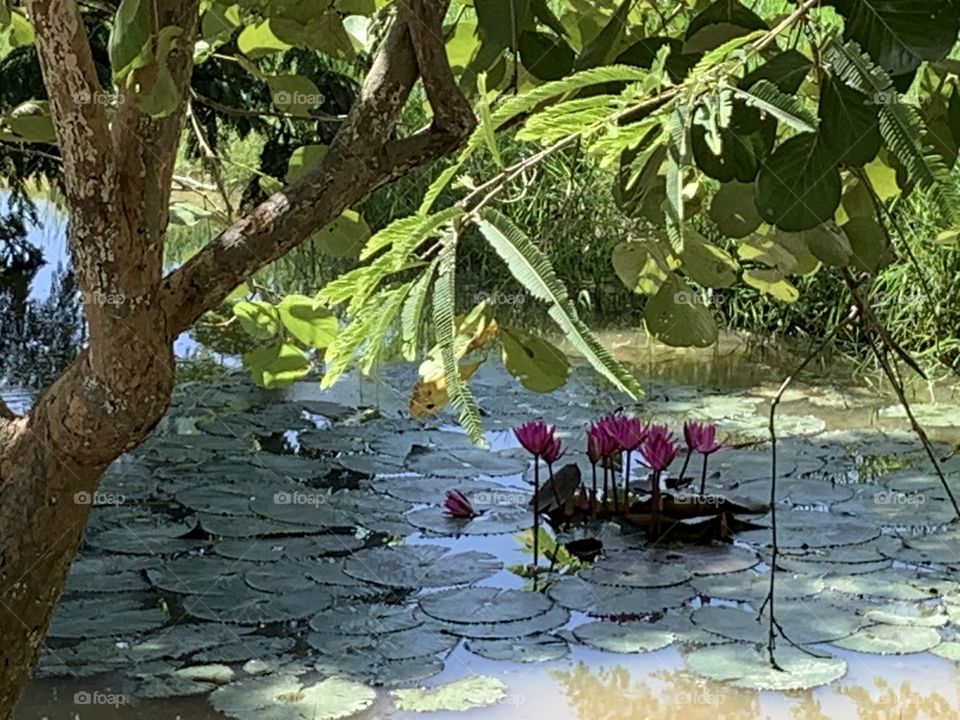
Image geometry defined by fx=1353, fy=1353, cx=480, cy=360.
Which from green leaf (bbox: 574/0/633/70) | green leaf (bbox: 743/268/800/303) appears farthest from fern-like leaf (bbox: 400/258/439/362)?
green leaf (bbox: 743/268/800/303)

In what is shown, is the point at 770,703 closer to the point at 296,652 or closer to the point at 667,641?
the point at 667,641

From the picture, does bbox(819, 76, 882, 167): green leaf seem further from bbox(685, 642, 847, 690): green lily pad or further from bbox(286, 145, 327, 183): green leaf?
bbox(685, 642, 847, 690): green lily pad

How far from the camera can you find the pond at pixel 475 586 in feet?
7.52

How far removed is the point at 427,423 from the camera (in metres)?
3.94

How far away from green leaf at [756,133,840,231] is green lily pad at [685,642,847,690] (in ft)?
6.44

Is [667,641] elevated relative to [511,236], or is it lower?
lower

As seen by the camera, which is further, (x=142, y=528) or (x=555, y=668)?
(x=142, y=528)

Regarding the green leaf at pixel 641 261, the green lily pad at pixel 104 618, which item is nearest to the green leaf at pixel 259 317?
the green leaf at pixel 641 261

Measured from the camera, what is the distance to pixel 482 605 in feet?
8.54

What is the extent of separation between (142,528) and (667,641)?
1.24 metres

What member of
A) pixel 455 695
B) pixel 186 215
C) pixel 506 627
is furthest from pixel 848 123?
pixel 506 627

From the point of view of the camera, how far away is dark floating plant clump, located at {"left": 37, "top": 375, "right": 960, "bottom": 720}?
238 centimetres

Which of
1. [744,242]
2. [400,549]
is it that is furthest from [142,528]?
[744,242]

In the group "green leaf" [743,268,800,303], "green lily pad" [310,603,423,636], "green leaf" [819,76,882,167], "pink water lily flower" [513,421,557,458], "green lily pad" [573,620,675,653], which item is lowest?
"green lily pad" [573,620,675,653]
